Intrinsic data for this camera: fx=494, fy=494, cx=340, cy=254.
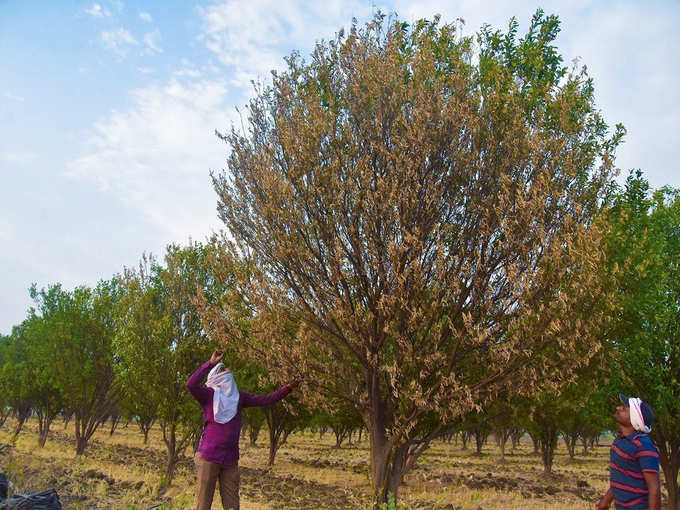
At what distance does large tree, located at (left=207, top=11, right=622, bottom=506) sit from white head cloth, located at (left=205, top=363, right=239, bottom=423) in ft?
5.89

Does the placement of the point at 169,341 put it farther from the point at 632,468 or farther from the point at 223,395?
the point at 632,468

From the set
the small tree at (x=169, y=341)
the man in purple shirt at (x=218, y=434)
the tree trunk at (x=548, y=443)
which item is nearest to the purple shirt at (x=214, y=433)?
the man in purple shirt at (x=218, y=434)

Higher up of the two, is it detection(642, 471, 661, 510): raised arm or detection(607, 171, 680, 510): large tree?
detection(607, 171, 680, 510): large tree

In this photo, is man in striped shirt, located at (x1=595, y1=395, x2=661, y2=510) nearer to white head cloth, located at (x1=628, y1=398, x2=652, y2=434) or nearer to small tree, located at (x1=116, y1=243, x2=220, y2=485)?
white head cloth, located at (x1=628, y1=398, x2=652, y2=434)

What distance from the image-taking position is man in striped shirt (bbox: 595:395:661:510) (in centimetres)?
538

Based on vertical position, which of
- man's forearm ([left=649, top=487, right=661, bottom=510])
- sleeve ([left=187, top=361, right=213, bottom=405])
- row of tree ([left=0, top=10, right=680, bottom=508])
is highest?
row of tree ([left=0, top=10, right=680, bottom=508])

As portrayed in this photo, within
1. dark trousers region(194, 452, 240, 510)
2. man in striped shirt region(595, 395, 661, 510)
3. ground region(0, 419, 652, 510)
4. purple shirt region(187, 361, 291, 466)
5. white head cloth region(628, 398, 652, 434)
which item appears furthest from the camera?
ground region(0, 419, 652, 510)

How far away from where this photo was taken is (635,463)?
222 inches

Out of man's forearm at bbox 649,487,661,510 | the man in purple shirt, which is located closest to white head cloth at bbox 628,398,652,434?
man's forearm at bbox 649,487,661,510

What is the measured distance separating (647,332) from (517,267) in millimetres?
6809

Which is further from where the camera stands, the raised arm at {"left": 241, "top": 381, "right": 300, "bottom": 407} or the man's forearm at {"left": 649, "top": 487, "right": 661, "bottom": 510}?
the raised arm at {"left": 241, "top": 381, "right": 300, "bottom": 407}

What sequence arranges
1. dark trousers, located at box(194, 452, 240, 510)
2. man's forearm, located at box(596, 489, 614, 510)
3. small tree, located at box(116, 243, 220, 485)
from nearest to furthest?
man's forearm, located at box(596, 489, 614, 510) → dark trousers, located at box(194, 452, 240, 510) → small tree, located at box(116, 243, 220, 485)

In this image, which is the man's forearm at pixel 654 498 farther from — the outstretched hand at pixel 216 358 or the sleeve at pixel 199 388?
the sleeve at pixel 199 388

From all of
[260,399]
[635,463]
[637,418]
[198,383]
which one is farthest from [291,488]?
[637,418]
